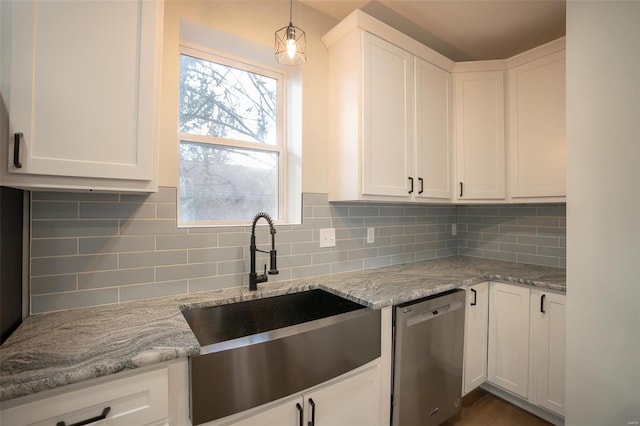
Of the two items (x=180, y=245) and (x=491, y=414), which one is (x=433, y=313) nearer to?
(x=491, y=414)

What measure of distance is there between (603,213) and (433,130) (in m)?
1.15

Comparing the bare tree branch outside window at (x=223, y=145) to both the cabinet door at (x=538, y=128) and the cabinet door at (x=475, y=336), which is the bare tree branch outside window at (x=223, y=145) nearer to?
the cabinet door at (x=475, y=336)

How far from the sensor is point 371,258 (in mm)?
2189

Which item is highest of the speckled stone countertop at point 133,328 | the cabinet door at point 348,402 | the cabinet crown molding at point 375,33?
the cabinet crown molding at point 375,33

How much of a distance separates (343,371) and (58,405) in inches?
37.1

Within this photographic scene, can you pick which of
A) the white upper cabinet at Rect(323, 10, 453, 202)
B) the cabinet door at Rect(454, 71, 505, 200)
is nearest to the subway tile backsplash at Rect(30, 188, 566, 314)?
the white upper cabinet at Rect(323, 10, 453, 202)

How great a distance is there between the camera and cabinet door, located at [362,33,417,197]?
5.76 ft

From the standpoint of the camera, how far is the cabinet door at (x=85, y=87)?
91cm

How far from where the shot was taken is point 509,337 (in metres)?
1.92

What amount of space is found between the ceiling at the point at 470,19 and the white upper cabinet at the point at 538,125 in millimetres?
206

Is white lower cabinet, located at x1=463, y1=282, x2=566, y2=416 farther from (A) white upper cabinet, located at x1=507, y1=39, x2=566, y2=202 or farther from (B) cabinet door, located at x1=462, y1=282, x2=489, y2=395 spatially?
(A) white upper cabinet, located at x1=507, y1=39, x2=566, y2=202

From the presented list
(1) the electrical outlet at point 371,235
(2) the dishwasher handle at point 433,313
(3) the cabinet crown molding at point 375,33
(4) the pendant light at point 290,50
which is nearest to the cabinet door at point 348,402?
(2) the dishwasher handle at point 433,313

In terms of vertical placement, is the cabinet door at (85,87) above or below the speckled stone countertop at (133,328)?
above

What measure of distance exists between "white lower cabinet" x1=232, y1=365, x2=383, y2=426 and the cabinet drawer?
0.96 ft
